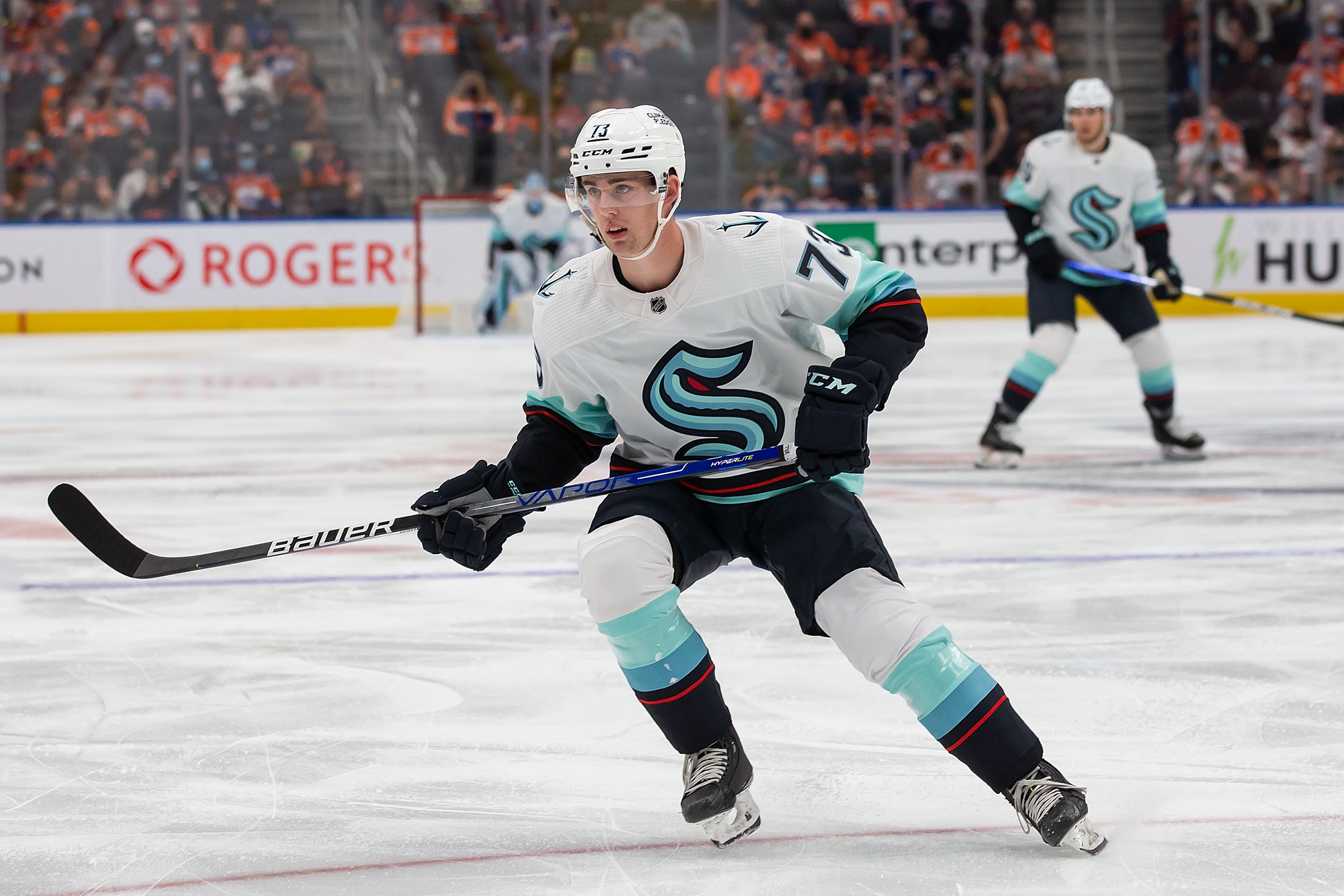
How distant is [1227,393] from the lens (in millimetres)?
7352

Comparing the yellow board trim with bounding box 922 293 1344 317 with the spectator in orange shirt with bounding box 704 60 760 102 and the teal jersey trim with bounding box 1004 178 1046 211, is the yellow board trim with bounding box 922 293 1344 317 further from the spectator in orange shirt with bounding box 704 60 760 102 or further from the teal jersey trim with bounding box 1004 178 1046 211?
the teal jersey trim with bounding box 1004 178 1046 211

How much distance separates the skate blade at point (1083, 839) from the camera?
75.7 inches

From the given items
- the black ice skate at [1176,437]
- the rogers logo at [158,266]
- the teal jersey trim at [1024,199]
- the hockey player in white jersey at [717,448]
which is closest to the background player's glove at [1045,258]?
the teal jersey trim at [1024,199]

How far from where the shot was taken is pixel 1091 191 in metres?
5.50

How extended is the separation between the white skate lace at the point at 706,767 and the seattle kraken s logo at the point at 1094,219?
3816mm

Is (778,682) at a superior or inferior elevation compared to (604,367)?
inferior

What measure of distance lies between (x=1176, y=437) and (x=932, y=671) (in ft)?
12.4

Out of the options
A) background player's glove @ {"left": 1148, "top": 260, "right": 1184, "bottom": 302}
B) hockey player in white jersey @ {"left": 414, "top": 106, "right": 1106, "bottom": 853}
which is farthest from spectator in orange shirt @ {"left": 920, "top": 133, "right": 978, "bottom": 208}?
hockey player in white jersey @ {"left": 414, "top": 106, "right": 1106, "bottom": 853}

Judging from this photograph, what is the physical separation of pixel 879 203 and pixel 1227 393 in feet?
16.8

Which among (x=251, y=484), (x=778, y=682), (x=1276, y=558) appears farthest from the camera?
(x=251, y=484)

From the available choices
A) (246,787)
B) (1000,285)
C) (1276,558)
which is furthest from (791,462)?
(1000,285)

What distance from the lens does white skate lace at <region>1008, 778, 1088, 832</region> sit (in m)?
1.92

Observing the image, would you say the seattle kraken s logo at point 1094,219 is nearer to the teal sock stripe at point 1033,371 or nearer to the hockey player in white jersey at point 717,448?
the teal sock stripe at point 1033,371

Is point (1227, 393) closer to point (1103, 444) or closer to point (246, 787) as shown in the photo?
point (1103, 444)
